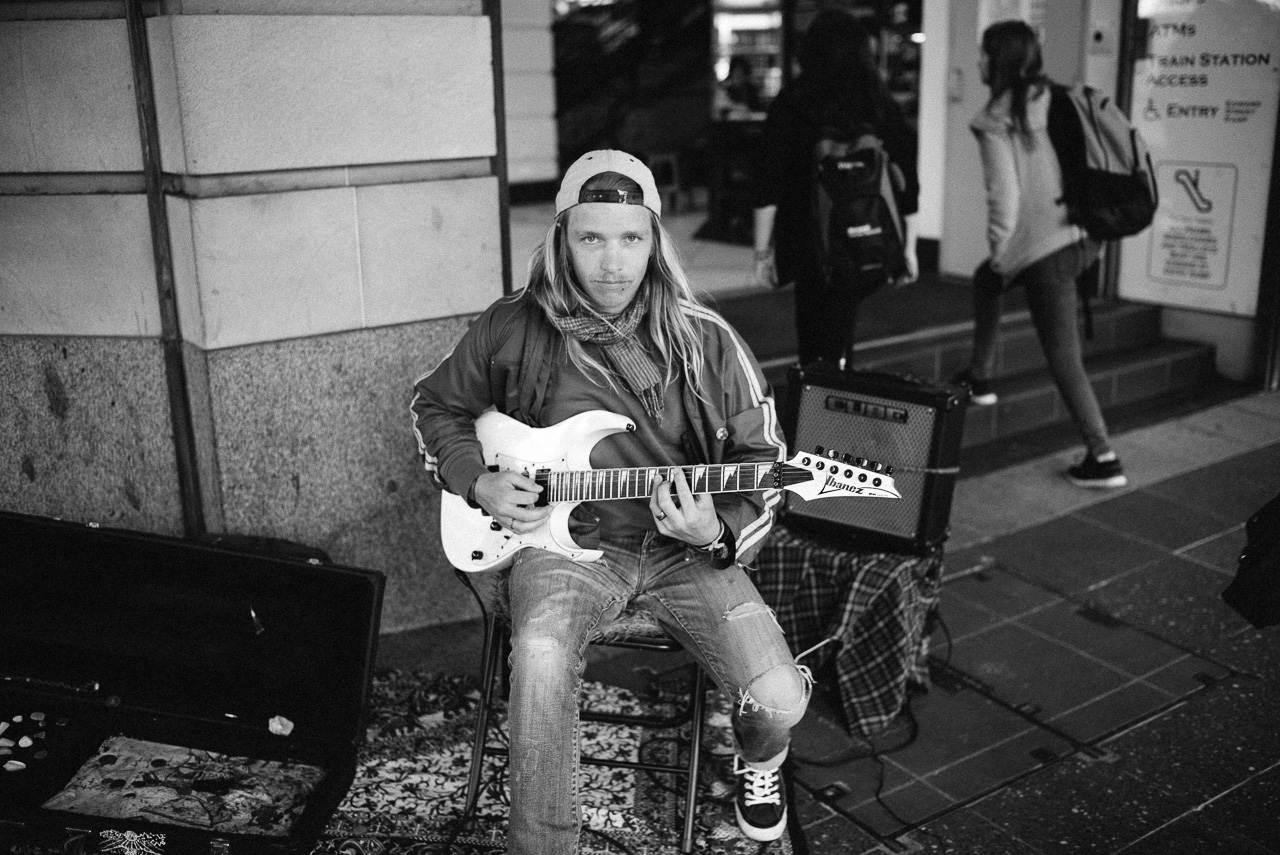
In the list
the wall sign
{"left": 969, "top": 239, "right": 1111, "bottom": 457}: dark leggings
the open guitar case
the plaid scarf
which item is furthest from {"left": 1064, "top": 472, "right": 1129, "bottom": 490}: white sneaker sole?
the open guitar case

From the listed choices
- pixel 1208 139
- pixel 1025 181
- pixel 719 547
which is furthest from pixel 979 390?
pixel 719 547

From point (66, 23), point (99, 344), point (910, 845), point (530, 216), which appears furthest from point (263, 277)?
point (530, 216)

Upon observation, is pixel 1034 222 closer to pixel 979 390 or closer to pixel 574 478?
pixel 979 390

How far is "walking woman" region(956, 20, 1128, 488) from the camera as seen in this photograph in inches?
184

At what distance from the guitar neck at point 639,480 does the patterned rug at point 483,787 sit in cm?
85

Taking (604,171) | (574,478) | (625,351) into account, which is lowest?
(574,478)

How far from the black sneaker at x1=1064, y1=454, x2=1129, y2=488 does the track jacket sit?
107 inches

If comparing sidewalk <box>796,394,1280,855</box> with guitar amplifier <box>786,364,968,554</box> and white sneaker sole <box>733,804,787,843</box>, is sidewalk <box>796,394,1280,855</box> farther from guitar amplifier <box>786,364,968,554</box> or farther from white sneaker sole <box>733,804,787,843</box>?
guitar amplifier <box>786,364,968,554</box>

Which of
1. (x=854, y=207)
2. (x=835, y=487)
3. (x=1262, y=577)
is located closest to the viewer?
(x=1262, y=577)

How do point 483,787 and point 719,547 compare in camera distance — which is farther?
point 483,787

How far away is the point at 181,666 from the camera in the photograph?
2.98 m

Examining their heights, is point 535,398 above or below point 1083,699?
above

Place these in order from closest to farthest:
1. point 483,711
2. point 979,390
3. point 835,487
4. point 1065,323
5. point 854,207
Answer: point 835,487, point 483,711, point 854,207, point 1065,323, point 979,390

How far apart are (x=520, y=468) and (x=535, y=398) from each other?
0.17m
